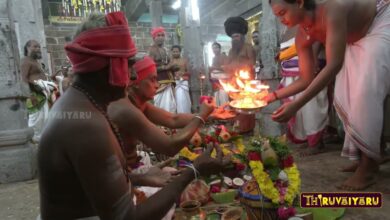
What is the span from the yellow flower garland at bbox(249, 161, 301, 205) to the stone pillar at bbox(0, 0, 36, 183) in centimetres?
380

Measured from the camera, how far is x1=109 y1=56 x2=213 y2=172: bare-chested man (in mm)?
2457

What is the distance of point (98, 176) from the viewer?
1.33 meters

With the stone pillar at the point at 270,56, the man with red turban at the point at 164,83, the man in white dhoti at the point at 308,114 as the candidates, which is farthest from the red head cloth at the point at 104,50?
the man with red turban at the point at 164,83

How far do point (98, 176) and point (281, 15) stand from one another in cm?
238

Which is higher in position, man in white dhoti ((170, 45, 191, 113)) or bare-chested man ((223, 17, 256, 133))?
bare-chested man ((223, 17, 256, 133))

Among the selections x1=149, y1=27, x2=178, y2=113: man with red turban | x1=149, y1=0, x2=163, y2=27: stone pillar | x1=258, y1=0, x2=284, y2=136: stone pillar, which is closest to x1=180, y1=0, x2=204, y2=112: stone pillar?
x1=149, y1=27, x2=178, y2=113: man with red turban

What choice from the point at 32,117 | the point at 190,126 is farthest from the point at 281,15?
the point at 32,117

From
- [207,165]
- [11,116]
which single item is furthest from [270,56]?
[11,116]

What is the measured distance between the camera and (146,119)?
100 inches

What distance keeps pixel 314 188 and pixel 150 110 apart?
6.17ft

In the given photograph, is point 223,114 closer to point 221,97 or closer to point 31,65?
point 31,65

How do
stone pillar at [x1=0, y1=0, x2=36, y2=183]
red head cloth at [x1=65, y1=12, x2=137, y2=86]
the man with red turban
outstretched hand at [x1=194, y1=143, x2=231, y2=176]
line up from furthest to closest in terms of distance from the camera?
the man with red turban < stone pillar at [x1=0, y1=0, x2=36, y2=183] < outstretched hand at [x1=194, y1=143, x2=231, y2=176] < red head cloth at [x1=65, y1=12, x2=137, y2=86]

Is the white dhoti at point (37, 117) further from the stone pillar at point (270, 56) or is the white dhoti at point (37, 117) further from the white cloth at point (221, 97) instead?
the stone pillar at point (270, 56)

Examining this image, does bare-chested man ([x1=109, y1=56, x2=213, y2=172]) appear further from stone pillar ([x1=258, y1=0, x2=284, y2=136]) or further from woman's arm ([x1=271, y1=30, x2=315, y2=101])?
stone pillar ([x1=258, y1=0, x2=284, y2=136])
